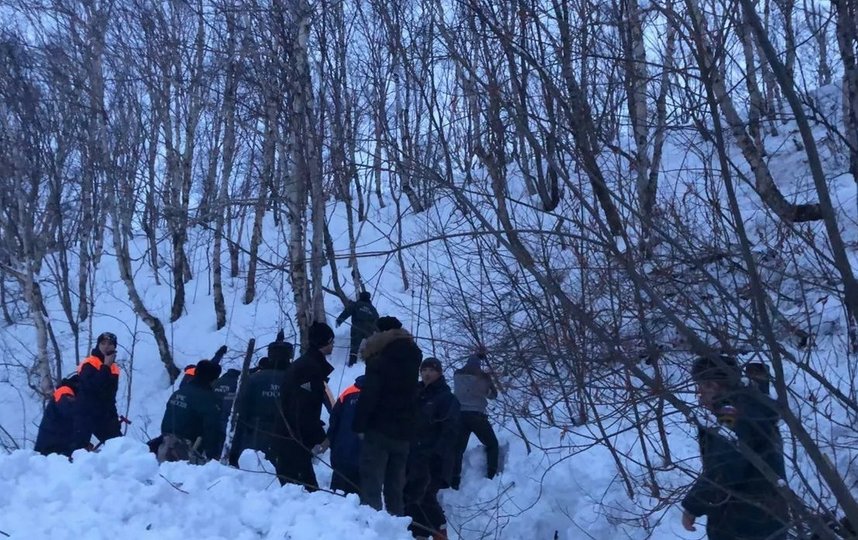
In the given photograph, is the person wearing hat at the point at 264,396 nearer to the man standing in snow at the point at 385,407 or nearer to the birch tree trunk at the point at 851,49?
the man standing in snow at the point at 385,407

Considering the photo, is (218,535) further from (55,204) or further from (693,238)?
(55,204)

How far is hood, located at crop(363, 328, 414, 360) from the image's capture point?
6945 mm

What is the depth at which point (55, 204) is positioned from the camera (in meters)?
15.8

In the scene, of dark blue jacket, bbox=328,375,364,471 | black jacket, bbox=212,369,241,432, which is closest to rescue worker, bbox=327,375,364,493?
dark blue jacket, bbox=328,375,364,471

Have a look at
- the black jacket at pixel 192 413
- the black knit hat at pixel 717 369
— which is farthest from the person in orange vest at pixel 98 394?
the black knit hat at pixel 717 369

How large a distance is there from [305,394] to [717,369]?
4.27 metres

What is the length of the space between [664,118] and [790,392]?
138cm

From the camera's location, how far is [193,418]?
8.35 m

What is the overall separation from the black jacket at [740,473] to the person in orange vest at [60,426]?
5.89m

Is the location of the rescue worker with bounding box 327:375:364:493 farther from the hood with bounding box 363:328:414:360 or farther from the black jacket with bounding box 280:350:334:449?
the hood with bounding box 363:328:414:360

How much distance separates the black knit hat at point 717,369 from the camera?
358 cm

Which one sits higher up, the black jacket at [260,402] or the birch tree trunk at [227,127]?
the birch tree trunk at [227,127]

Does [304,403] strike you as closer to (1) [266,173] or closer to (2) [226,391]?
(2) [226,391]

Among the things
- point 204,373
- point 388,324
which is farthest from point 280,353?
point 388,324
